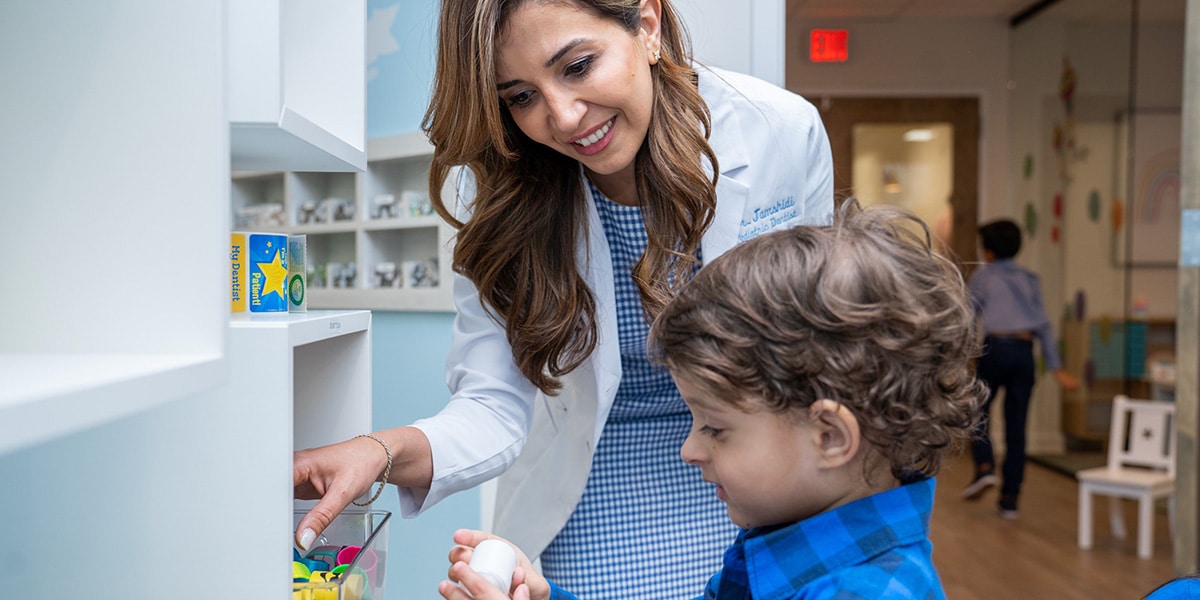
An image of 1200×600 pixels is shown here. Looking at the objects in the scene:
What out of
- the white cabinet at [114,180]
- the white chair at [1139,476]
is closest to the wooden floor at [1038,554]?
the white chair at [1139,476]

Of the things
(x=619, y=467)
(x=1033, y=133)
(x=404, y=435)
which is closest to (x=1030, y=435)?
(x=1033, y=133)

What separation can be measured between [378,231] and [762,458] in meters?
2.21

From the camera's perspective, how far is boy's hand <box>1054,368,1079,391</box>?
5.88 m

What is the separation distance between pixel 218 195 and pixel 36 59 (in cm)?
14

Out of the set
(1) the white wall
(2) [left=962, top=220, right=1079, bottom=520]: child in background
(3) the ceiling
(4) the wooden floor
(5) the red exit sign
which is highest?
(3) the ceiling

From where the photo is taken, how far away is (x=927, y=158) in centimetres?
645

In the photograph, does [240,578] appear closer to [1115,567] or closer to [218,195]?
[218,195]

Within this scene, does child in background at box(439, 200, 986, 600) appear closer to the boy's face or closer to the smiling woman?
the boy's face

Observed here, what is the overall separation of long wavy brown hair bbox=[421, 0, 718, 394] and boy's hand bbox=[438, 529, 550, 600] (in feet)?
1.16

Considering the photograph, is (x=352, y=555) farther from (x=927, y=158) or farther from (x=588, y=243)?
(x=927, y=158)

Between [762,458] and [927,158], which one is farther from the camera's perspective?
[927,158]

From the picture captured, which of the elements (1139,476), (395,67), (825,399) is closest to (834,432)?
(825,399)

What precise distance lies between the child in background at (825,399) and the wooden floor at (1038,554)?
2.17 m

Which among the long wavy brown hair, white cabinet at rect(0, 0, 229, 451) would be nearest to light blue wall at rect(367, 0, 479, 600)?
the long wavy brown hair
